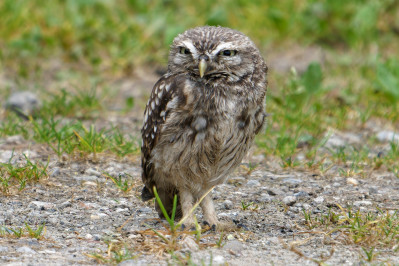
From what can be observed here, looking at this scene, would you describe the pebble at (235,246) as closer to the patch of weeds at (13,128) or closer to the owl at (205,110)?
the owl at (205,110)

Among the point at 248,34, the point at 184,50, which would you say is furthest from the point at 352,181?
the point at 248,34

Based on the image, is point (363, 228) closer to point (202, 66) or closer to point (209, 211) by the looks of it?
point (209, 211)

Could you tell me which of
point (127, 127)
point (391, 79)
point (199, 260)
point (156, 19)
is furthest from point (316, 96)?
point (199, 260)

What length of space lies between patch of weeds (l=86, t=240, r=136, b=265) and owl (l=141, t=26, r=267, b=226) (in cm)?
74

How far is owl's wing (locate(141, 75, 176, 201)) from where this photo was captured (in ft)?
14.3

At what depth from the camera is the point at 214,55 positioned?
4.21 meters

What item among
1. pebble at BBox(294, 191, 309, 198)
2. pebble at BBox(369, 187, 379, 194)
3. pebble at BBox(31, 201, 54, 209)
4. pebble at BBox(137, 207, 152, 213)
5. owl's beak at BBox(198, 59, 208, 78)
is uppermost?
owl's beak at BBox(198, 59, 208, 78)

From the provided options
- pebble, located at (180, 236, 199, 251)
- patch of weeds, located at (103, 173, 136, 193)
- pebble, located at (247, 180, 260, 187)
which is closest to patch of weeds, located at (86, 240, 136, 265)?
pebble, located at (180, 236, 199, 251)

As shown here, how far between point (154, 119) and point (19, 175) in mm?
1213

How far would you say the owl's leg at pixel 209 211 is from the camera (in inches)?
177

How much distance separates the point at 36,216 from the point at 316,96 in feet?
11.8

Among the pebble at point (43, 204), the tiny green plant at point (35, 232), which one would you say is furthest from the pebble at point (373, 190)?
the tiny green plant at point (35, 232)

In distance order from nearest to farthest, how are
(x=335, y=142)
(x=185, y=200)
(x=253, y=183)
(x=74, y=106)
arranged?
(x=185, y=200), (x=253, y=183), (x=335, y=142), (x=74, y=106)

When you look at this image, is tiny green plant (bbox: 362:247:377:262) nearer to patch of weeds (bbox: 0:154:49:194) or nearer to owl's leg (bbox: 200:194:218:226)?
owl's leg (bbox: 200:194:218:226)
